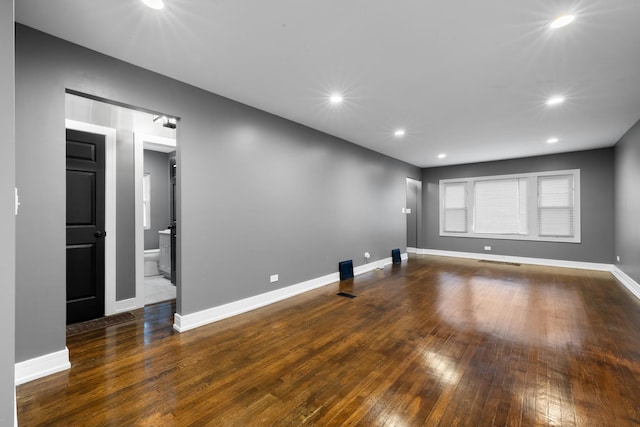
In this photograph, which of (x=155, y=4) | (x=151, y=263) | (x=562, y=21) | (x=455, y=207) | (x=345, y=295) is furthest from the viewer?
(x=455, y=207)

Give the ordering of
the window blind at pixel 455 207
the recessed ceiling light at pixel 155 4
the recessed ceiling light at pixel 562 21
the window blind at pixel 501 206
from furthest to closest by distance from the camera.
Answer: the window blind at pixel 455 207 < the window blind at pixel 501 206 < the recessed ceiling light at pixel 562 21 < the recessed ceiling light at pixel 155 4

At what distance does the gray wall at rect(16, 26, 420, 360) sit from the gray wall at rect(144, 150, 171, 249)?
3.52m

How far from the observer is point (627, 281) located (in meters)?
4.76

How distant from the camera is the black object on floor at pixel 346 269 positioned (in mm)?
5152

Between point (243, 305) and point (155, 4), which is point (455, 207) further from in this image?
point (155, 4)

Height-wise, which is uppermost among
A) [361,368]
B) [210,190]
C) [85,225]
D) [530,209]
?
[210,190]

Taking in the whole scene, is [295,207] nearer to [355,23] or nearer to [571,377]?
[355,23]

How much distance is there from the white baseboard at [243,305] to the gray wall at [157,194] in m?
3.76

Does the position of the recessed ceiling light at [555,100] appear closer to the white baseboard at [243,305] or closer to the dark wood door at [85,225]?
the white baseboard at [243,305]

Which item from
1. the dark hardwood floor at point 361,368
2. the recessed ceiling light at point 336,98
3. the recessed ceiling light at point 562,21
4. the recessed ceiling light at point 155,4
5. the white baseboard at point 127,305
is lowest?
the dark hardwood floor at point 361,368

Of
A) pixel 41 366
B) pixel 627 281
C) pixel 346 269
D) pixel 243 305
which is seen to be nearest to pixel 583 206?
pixel 627 281

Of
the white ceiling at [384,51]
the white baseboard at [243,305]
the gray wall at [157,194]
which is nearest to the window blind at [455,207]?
the white ceiling at [384,51]

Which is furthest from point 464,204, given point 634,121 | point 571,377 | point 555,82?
point 571,377

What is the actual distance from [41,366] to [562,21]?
4.80 meters
